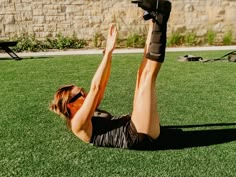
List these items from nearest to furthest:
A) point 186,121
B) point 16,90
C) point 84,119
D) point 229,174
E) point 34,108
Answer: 1. point 229,174
2. point 84,119
3. point 186,121
4. point 34,108
5. point 16,90

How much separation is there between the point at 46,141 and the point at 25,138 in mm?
257

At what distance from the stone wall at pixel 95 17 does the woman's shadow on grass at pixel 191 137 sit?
34.0 ft

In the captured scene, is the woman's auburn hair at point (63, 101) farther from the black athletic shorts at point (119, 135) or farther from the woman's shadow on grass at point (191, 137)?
the woman's shadow on grass at point (191, 137)

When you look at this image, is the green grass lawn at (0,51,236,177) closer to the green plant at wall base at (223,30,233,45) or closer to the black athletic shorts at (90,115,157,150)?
the black athletic shorts at (90,115,157,150)

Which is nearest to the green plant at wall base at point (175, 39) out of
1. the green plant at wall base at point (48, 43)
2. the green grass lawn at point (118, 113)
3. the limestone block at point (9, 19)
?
the green plant at wall base at point (48, 43)

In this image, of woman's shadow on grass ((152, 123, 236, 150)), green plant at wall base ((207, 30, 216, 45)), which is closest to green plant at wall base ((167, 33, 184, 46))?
green plant at wall base ((207, 30, 216, 45))

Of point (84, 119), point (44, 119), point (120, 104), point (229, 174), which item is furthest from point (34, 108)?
point (229, 174)

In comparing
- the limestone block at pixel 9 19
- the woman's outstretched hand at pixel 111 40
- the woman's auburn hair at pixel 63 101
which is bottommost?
the woman's auburn hair at pixel 63 101

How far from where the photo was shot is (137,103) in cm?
371

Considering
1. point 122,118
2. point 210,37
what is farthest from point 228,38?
point 122,118

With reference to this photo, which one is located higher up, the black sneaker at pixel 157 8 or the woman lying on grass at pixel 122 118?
the black sneaker at pixel 157 8

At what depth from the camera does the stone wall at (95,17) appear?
14.2 meters

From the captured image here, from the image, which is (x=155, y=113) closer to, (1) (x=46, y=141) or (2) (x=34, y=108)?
(1) (x=46, y=141)

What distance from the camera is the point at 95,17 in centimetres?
1453
